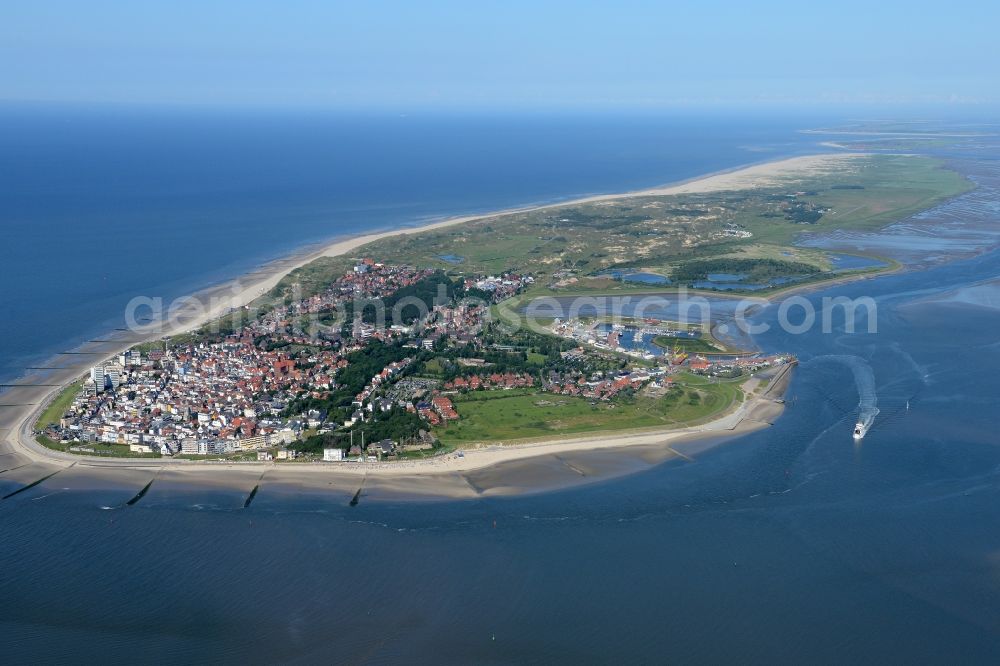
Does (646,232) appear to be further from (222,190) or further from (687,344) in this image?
(222,190)

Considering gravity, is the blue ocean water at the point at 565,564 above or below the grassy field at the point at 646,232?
below

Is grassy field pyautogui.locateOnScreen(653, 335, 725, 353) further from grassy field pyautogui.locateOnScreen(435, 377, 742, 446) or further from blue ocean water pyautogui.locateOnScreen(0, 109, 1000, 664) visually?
blue ocean water pyautogui.locateOnScreen(0, 109, 1000, 664)

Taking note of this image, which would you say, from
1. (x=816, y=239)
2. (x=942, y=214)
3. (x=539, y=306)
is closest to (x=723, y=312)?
(x=539, y=306)

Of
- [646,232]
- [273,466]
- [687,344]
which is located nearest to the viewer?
[273,466]

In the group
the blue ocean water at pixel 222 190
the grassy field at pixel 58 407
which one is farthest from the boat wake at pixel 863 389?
the blue ocean water at pixel 222 190

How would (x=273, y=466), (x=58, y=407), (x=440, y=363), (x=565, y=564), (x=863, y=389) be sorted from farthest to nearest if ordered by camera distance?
(x=440, y=363) → (x=863, y=389) → (x=58, y=407) → (x=273, y=466) → (x=565, y=564)

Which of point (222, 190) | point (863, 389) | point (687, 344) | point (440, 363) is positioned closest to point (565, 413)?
point (440, 363)

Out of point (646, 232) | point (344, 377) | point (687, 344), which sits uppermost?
point (646, 232)

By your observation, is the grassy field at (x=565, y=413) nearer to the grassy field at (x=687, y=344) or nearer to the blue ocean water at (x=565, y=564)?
the blue ocean water at (x=565, y=564)
